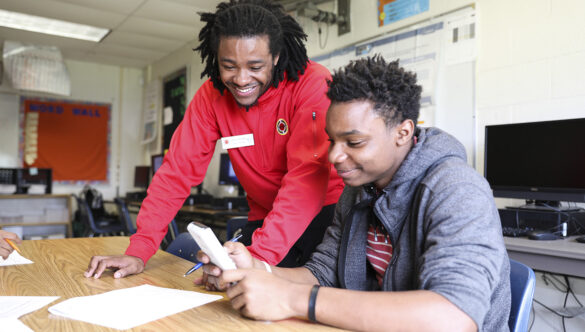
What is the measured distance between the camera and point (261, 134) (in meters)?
1.49

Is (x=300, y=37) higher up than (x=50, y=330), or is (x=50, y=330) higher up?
(x=300, y=37)

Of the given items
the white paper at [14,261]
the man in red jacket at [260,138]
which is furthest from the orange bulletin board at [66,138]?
the man in red jacket at [260,138]

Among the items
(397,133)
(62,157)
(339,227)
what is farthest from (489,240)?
(62,157)

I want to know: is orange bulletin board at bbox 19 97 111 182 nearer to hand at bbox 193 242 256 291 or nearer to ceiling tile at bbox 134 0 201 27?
ceiling tile at bbox 134 0 201 27

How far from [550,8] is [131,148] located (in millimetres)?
6087

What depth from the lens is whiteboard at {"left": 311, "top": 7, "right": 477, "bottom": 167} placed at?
2.67m

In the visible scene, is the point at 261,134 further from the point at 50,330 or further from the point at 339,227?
the point at 50,330

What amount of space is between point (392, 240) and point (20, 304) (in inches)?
31.8

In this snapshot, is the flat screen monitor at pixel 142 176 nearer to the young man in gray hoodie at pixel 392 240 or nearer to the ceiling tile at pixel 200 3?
the ceiling tile at pixel 200 3

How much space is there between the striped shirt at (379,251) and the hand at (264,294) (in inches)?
12.2

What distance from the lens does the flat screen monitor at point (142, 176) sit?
6257 millimetres

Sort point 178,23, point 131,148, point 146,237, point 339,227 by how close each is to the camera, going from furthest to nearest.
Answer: point 131,148
point 178,23
point 146,237
point 339,227

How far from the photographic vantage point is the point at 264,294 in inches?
32.5

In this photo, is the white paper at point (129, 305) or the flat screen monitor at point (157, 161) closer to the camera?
the white paper at point (129, 305)
